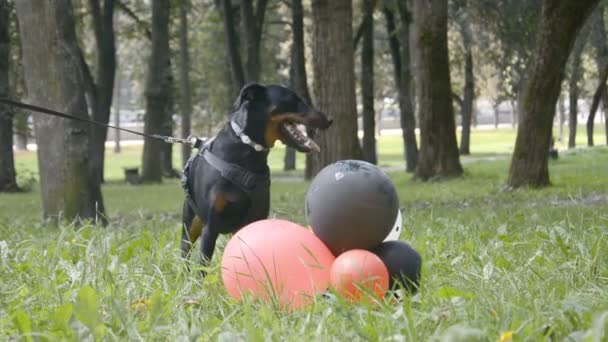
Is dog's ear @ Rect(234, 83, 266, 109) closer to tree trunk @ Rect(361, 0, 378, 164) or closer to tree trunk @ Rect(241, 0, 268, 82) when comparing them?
tree trunk @ Rect(241, 0, 268, 82)

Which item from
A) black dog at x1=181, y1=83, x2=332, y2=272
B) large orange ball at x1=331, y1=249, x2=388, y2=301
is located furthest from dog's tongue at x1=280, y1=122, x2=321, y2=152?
large orange ball at x1=331, y1=249, x2=388, y2=301

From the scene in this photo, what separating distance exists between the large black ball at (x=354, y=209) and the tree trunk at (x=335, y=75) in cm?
826

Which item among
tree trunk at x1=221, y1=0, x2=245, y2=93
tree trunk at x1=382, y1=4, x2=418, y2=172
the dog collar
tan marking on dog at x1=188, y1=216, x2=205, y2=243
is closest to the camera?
the dog collar

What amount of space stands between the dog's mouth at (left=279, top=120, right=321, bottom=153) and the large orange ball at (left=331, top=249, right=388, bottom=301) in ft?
4.22

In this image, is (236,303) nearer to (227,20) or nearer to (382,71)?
(227,20)

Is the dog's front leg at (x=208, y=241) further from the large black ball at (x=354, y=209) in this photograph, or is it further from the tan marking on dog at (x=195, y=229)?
the large black ball at (x=354, y=209)

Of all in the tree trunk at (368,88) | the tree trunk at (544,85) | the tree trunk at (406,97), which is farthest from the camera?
the tree trunk at (406,97)

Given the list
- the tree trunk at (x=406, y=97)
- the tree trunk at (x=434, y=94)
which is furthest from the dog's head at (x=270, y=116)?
the tree trunk at (x=406, y=97)

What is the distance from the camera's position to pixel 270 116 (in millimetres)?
5664

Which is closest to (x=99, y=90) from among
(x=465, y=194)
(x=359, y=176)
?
(x=465, y=194)

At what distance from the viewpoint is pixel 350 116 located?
1334 centimetres

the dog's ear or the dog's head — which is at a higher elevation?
the dog's ear

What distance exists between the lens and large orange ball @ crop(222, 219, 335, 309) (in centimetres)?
438

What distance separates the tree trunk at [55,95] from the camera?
10750 millimetres
